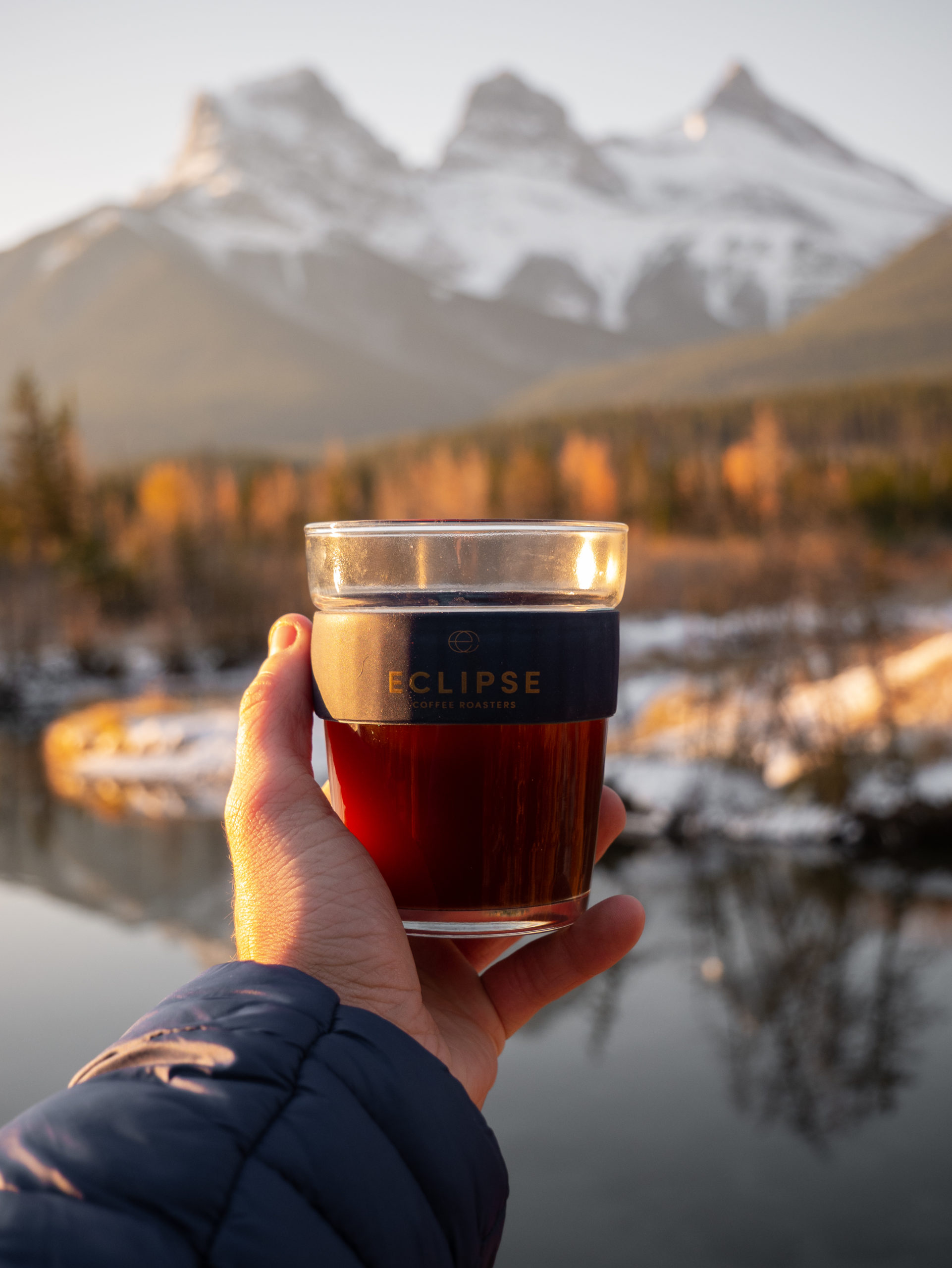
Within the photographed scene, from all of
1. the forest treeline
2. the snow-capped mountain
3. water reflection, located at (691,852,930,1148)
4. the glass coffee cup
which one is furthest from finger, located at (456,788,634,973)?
the snow-capped mountain

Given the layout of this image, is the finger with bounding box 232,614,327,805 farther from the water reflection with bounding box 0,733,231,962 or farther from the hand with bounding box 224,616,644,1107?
the water reflection with bounding box 0,733,231,962

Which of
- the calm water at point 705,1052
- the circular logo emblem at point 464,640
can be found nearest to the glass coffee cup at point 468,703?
the circular logo emblem at point 464,640

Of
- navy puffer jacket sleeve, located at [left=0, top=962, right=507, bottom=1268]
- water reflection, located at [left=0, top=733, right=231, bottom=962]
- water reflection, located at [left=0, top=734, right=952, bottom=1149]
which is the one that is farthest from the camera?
water reflection, located at [left=0, top=733, right=231, bottom=962]

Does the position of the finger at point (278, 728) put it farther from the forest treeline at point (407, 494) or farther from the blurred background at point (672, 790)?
the forest treeline at point (407, 494)

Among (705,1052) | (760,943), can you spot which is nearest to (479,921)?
(705,1052)

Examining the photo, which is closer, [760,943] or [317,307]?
[760,943]

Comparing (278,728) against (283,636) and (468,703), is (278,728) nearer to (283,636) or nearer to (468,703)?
(283,636)

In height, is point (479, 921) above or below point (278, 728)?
below
